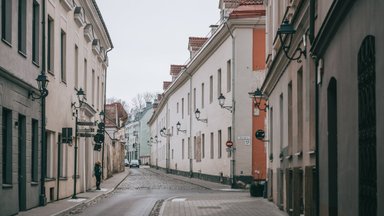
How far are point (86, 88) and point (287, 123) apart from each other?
1684 centimetres

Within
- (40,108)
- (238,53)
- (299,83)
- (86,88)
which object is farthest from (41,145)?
(238,53)

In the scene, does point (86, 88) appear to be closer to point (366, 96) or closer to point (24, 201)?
point (24, 201)

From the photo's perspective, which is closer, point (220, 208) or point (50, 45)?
point (220, 208)

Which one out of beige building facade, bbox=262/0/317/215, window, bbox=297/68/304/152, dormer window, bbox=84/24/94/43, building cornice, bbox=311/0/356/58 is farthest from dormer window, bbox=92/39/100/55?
building cornice, bbox=311/0/356/58

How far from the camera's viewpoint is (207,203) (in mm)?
23828

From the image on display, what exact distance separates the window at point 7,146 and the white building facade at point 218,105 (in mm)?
19591

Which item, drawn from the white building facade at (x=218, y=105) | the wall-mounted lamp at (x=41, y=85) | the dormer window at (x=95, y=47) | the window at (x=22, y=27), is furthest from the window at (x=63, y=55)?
the white building facade at (x=218, y=105)

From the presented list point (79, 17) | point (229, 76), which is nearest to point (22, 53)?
point (79, 17)

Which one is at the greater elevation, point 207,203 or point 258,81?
point 258,81

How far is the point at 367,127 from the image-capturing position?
809cm

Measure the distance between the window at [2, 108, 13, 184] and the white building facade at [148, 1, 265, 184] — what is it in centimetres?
1959

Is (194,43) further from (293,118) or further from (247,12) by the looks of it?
(293,118)

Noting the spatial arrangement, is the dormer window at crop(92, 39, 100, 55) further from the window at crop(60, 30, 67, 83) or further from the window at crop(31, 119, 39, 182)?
the window at crop(31, 119, 39, 182)

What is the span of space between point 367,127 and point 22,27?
42.1 ft
